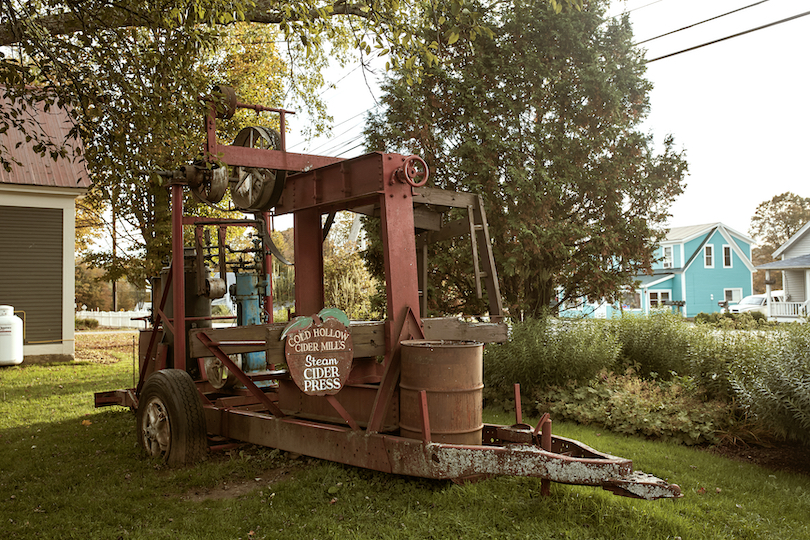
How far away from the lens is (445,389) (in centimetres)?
480

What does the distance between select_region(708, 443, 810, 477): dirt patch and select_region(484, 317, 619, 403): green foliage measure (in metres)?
2.20

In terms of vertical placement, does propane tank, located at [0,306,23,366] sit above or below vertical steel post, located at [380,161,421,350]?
below

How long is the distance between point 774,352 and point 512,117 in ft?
18.9

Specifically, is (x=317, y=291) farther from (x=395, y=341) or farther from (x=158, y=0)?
(x=158, y=0)

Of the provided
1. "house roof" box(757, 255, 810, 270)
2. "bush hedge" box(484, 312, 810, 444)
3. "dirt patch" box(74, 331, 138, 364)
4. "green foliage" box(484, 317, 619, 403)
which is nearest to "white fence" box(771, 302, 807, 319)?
"house roof" box(757, 255, 810, 270)

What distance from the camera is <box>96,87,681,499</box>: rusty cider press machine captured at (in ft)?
15.3

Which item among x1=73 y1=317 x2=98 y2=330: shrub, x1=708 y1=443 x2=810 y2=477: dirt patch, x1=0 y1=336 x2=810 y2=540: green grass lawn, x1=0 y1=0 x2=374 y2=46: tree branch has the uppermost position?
x1=0 y1=0 x2=374 y2=46: tree branch

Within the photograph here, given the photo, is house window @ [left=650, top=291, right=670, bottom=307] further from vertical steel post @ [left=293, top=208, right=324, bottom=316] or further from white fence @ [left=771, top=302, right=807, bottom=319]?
vertical steel post @ [left=293, top=208, right=324, bottom=316]

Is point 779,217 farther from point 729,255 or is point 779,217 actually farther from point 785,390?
point 785,390

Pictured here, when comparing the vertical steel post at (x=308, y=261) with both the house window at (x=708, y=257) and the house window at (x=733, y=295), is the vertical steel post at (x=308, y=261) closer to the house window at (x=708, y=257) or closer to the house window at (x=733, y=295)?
the house window at (x=708, y=257)

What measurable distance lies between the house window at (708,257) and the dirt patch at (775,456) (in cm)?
3297

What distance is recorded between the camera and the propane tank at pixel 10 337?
45.1 feet

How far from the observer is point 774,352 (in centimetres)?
646

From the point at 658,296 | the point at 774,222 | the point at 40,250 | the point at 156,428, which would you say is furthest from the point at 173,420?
the point at 774,222
